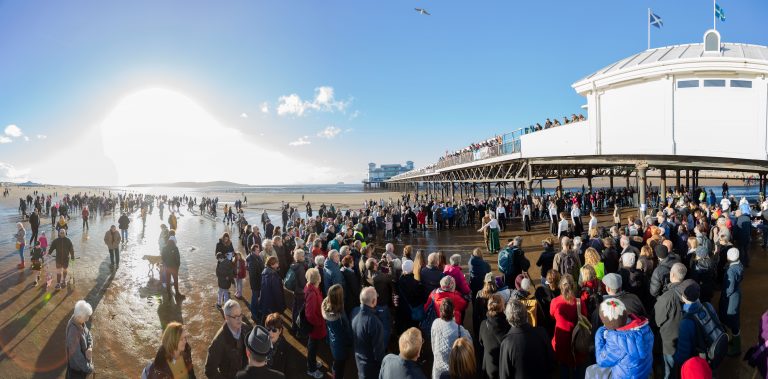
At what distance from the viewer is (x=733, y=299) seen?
5.18m

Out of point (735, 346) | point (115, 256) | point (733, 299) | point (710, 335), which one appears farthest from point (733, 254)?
point (115, 256)

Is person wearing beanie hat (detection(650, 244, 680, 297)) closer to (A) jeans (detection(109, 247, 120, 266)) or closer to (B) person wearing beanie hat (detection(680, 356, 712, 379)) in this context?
(B) person wearing beanie hat (detection(680, 356, 712, 379))

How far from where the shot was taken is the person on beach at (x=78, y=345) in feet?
13.1

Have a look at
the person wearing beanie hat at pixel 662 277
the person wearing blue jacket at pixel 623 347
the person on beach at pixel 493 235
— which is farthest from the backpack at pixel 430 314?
the person on beach at pixel 493 235

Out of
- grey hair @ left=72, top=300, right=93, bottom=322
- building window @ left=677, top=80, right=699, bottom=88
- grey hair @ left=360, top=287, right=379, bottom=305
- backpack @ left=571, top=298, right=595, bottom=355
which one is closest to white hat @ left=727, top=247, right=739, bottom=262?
backpack @ left=571, top=298, right=595, bottom=355

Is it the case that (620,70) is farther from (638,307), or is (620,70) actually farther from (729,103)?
(638,307)

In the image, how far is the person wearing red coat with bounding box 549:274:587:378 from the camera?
413 cm

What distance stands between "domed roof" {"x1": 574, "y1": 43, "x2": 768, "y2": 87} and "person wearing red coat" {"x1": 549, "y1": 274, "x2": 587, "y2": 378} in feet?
47.5

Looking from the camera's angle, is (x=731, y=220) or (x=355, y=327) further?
(x=731, y=220)

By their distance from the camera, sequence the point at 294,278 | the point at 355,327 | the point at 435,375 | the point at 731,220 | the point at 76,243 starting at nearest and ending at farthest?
the point at 435,375 < the point at 355,327 < the point at 294,278 < the point at 731,220 < the point at 76,243

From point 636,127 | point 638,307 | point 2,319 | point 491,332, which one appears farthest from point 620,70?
point 2,319

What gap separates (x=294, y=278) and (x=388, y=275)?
1768mm

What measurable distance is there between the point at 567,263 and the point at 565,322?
225 cm

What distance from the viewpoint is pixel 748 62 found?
43.1ft
